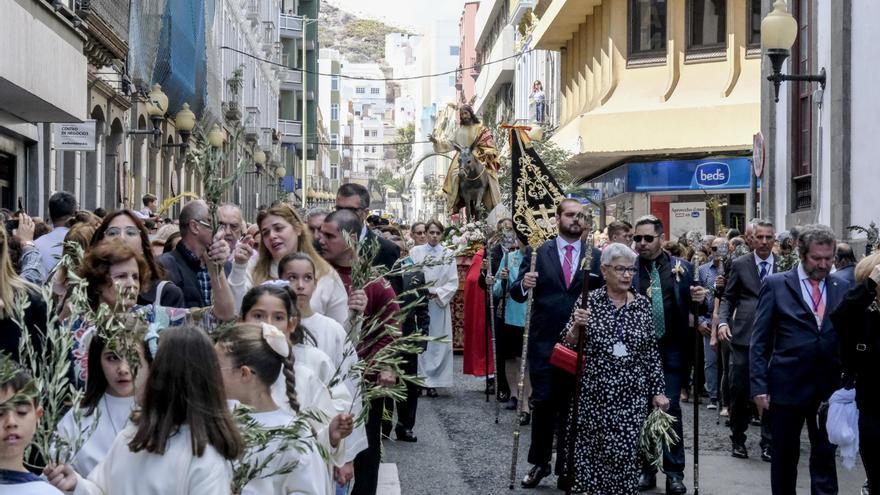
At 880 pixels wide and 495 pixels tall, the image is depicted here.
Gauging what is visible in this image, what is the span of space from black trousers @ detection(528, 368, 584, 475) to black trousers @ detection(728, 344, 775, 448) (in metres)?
2.33

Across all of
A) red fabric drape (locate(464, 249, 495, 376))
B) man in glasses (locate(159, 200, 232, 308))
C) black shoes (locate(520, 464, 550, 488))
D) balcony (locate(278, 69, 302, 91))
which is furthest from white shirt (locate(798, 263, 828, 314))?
balcony (locate(278, 69, 302, 91))

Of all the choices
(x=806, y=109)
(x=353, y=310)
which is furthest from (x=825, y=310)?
(x=806, y=109)

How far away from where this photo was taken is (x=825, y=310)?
8898 mm

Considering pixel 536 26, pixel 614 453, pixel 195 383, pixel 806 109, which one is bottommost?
pixel 614 453

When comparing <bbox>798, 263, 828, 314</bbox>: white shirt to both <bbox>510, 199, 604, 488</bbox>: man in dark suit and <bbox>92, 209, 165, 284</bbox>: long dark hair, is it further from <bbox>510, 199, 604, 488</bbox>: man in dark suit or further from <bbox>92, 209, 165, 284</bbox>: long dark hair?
<bbox>92, 209, 165, 284</bbox>: long dark hair

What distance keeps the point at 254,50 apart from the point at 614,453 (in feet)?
172

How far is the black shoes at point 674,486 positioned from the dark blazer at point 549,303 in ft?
3.71

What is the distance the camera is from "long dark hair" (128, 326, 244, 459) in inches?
170

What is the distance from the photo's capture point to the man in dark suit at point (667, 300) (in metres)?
10.4

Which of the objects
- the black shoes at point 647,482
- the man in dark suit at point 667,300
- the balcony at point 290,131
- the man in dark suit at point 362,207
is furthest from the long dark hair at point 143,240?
the balcony at point 290,131

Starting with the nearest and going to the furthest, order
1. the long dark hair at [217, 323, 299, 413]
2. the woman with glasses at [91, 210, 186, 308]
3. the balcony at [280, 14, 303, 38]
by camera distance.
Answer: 1. the long dark hair at [217, 323, 299, 413]
2. the woman with glasses at [91, 210, 186, 308]
3. the balcony at [280, 14, 303, 38]

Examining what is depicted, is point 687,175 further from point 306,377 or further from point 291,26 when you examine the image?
point 291,26

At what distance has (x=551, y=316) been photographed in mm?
10406

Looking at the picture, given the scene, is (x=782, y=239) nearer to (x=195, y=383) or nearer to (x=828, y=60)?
(x=828, y=60)
